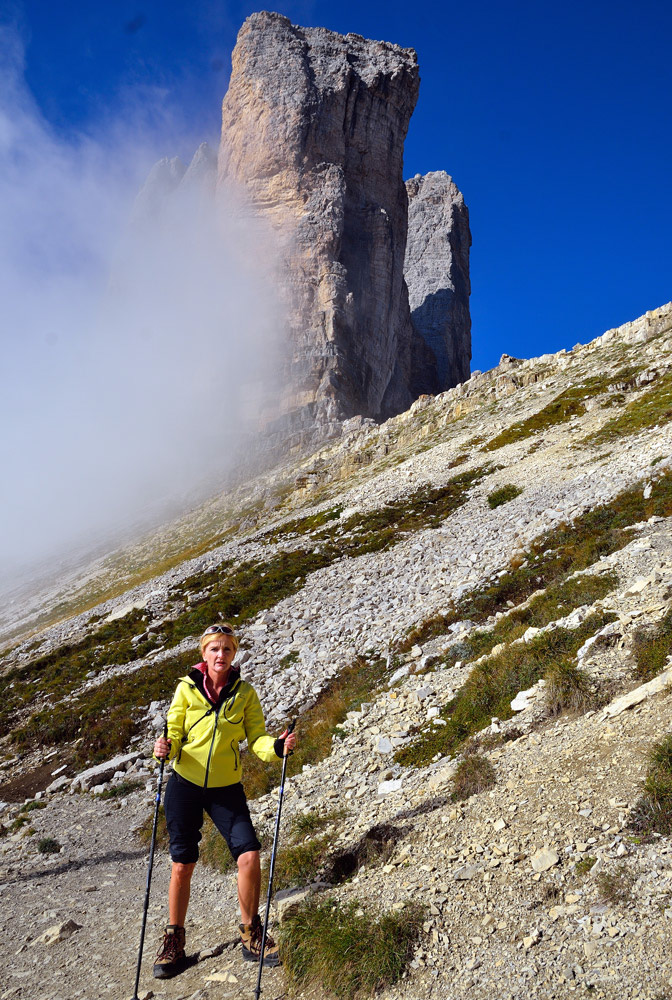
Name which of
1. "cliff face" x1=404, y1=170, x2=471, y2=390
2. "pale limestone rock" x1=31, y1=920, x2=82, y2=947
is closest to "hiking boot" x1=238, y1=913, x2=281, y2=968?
"pale limestone rock" x1=31, y1=920, x2=82, y2=947

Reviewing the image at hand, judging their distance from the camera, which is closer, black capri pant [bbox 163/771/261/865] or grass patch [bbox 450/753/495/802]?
black capri pant [bbox 163/771/261/865]

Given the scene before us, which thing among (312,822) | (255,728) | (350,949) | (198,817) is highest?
(255,728)

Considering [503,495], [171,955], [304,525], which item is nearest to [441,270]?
[304,525]

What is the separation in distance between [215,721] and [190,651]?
1696cm

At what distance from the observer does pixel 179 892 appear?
233 inches

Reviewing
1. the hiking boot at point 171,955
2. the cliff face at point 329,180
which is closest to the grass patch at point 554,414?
the hiking boot at point 171,955

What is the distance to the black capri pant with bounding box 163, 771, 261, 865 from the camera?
5.81m

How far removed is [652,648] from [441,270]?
18609cm

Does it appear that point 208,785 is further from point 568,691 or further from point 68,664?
point 68,664

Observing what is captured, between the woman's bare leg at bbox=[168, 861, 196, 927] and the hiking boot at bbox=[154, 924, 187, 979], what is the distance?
103 mm

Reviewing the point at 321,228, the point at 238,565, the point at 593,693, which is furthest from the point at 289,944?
the point at 321,228

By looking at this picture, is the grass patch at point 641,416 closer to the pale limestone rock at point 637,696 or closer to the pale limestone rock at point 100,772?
the pale limestone rock at point 637,696

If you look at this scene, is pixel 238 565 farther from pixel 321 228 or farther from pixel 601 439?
pixel 321 228

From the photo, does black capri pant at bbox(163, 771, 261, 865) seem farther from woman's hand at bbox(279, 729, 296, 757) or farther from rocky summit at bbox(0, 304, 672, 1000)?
rocky summit at bbox(0, 304, 672, 1000)
